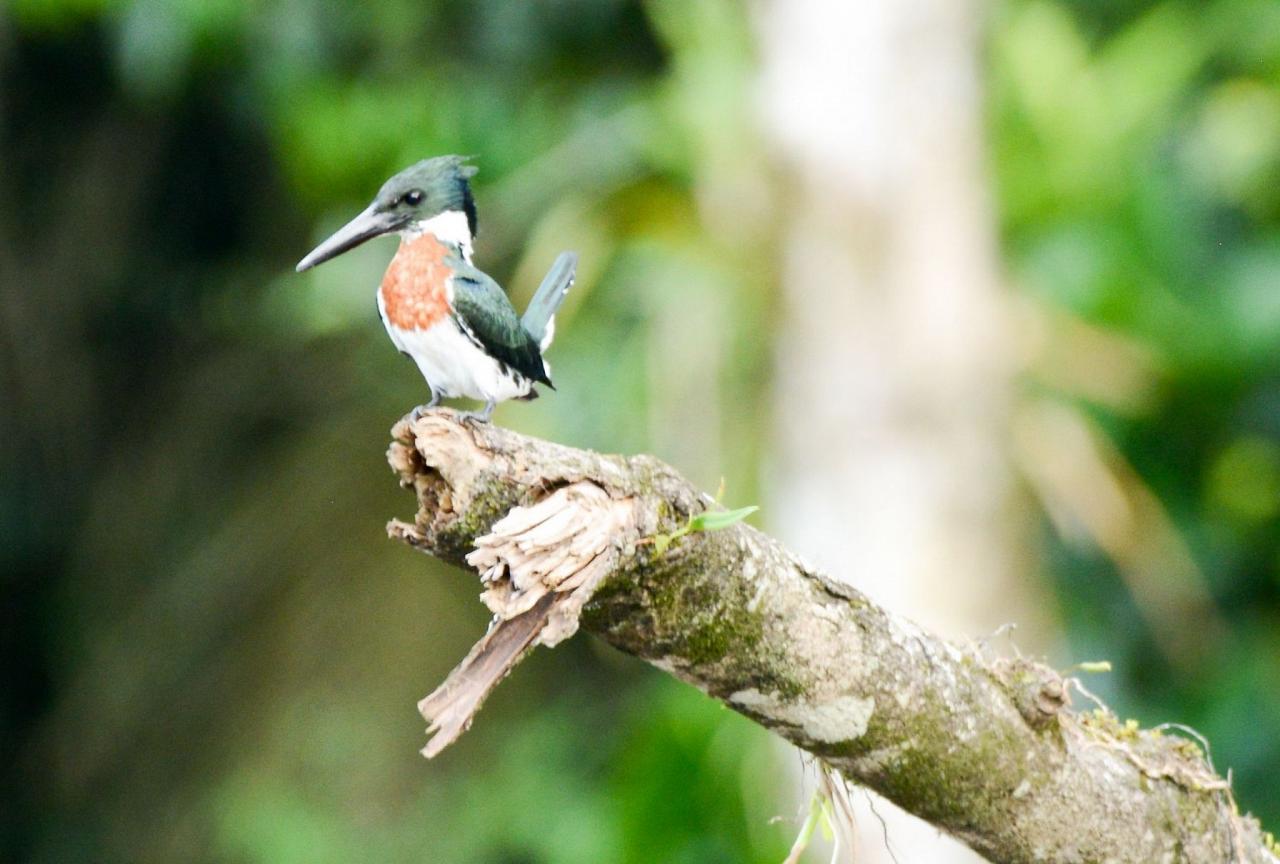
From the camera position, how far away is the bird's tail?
1.82 metres

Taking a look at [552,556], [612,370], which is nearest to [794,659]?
[552,556]

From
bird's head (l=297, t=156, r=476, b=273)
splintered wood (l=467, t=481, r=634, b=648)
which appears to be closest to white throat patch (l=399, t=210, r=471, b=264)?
bird's head (l=297, t=156, r=476, b=273)

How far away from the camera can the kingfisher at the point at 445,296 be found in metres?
1.68

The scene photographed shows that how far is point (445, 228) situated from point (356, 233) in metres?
0.09

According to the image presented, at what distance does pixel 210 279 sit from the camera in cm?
614

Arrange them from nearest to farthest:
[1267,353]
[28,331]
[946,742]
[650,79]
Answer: [946,742] < [1267,353] < [650,79] < [28,331]

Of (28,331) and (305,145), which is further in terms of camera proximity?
(28,331)

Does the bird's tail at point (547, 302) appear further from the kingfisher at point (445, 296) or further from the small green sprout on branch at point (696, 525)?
the small green sprout on branch at point (696, 525)

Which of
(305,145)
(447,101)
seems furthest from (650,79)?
(305,145)

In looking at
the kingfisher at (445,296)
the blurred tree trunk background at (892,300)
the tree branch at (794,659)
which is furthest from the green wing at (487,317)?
the blurred tree trunk background at (892,300)

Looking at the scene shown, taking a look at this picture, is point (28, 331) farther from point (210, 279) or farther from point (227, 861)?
point (227, 861)

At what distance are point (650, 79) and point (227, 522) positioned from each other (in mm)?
2281

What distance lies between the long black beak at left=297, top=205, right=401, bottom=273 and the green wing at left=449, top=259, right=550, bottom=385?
100 mm

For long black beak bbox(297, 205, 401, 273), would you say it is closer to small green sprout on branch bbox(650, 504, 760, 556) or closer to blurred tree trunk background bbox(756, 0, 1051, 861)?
small green sprout on branch bbox(650, 504, 760, 556)
